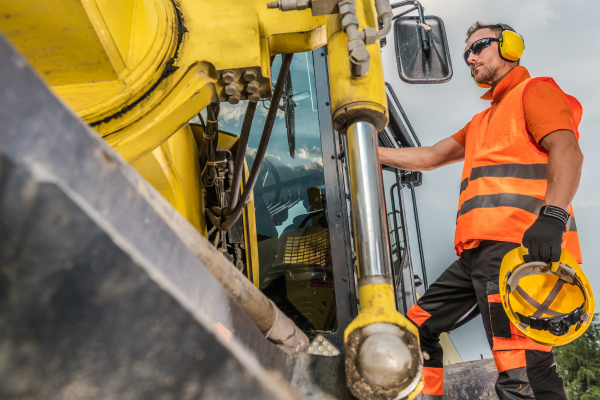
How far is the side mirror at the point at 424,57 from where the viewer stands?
5.42ft

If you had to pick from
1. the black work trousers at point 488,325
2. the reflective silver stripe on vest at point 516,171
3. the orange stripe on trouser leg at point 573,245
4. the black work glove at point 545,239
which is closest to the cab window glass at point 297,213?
the black work trousers at point 488,325

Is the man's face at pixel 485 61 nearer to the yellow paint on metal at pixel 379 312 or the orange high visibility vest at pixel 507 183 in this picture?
the orange high visibility vest at pixel 507 183

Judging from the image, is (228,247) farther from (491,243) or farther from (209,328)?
(209,328)

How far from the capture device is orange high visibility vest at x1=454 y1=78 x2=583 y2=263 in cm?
174

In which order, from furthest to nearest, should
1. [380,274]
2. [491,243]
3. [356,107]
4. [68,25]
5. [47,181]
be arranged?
[491,243] → [68,25] → [356,107] → [380,274] → [47,181]

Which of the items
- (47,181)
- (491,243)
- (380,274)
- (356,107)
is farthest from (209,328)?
(491,243)

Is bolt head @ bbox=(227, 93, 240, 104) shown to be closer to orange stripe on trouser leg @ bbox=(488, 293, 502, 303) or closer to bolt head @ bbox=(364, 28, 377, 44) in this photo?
bolt head @ bbox=(364, 28, 377, 44)

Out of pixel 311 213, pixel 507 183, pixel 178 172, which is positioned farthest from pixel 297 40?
pixel 311 213

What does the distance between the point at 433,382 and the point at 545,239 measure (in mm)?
903

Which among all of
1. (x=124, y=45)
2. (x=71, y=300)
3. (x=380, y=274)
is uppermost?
(x=124, y=45)

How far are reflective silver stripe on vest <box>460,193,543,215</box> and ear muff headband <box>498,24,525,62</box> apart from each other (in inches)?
32.4

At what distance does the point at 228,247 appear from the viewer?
7.23 ft

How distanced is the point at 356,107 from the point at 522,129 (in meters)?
1.26

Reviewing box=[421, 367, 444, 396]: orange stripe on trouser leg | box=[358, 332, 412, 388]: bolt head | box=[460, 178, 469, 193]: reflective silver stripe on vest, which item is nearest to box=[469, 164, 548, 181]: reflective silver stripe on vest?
box=[460, 178, 469, 193]: reflective silver stripe on vest
